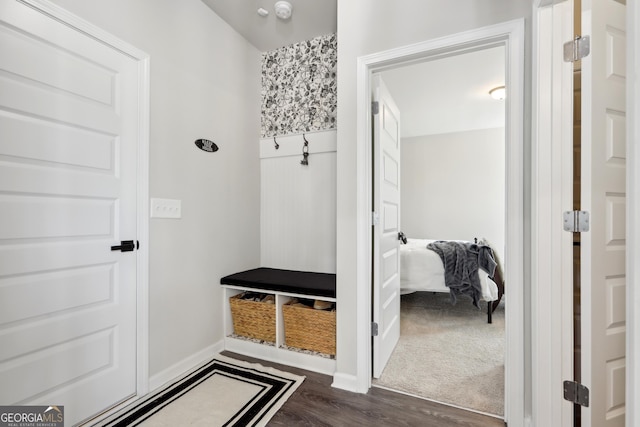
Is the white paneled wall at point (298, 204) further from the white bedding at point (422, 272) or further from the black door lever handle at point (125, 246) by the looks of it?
the black door lever handle at point (125, 246)

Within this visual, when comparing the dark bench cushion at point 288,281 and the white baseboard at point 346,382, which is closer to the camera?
the white baseboard at point 346,382

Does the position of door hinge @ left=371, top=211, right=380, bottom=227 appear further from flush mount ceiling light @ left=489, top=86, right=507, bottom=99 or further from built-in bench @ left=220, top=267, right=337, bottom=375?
flush mount ceiling light @ left=489, top=86, right=507, bottom=99

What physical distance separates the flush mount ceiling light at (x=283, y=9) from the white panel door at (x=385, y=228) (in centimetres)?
100

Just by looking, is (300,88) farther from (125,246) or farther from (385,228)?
(125,246)

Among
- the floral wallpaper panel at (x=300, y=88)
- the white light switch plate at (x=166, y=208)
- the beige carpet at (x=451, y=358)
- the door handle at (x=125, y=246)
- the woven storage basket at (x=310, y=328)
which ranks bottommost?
the beige carpet at (x=451, y=358)

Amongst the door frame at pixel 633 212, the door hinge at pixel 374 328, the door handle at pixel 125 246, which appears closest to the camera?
the door frame at pixel 633 212

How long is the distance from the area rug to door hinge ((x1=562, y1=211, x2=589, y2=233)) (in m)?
1.77

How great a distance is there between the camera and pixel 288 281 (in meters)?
2.34

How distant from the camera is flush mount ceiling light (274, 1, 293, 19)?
2.27 metres

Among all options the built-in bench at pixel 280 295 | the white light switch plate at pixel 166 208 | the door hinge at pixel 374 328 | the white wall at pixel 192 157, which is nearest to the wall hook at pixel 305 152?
the white wall at pixel 192 157

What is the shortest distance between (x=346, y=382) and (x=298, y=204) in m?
1.55

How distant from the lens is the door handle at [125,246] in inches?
66.1

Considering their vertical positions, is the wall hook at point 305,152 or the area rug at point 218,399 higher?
the wall hook at point 305,152

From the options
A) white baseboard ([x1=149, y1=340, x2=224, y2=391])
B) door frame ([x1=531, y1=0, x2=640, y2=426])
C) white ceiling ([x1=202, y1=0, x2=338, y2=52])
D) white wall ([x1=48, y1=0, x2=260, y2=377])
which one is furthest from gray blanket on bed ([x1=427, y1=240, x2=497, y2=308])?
white ceiling ([x1=202, y1=0, x2=338, y2=52])
